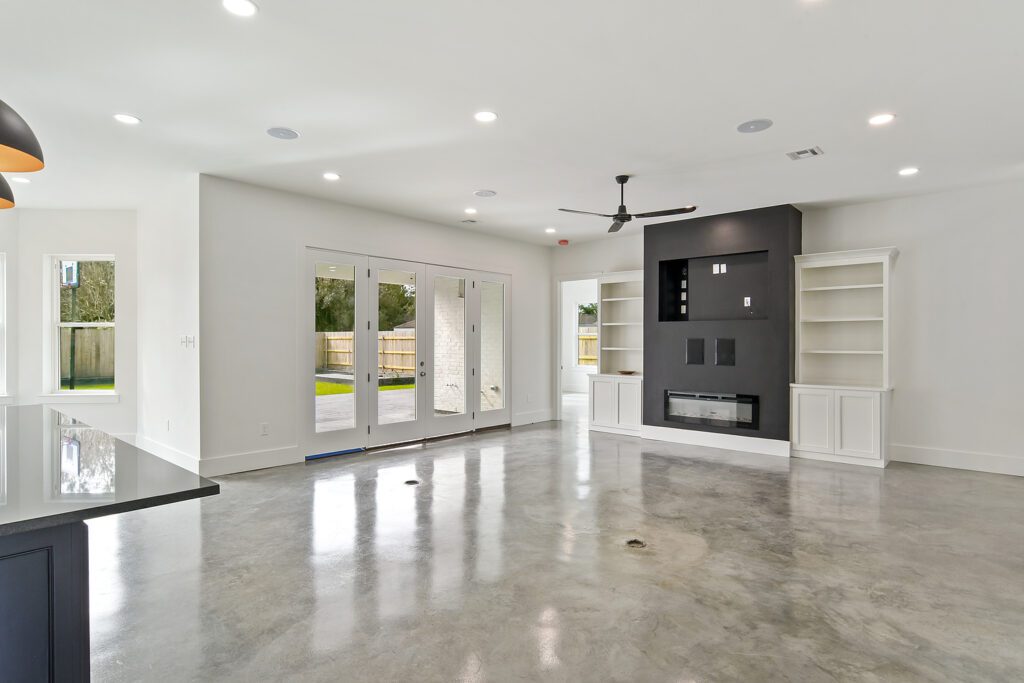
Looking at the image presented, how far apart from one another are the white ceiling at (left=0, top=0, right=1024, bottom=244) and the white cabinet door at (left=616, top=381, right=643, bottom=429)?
3052 mm

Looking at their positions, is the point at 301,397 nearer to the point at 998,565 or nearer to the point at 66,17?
the point at 66,17

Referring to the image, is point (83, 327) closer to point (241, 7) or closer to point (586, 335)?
point (241, 7)

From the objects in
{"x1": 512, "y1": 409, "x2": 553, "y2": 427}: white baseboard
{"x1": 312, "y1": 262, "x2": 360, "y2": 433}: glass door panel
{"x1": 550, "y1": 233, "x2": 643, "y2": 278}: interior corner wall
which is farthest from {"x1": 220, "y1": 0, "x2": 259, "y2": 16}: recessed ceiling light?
{"x1": 512, "y1": 409, "x2": 553, "y2": 427}: white baseboard

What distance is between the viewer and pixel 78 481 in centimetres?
160

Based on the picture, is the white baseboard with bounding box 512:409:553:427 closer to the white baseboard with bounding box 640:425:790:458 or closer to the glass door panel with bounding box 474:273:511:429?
the glass door panel with bounding box 474:273:511:429

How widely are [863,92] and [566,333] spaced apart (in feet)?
35.7

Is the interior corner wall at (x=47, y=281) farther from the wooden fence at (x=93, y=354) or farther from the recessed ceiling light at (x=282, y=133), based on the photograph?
the recessed ceiling light at (x=282, y=133)

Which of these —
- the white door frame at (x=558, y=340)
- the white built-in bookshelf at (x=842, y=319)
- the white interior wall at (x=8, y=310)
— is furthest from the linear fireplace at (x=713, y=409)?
the white interior wall at (x=8, y=310)

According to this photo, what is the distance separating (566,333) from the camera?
14.3 m

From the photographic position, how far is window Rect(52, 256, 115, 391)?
7043 millimetres

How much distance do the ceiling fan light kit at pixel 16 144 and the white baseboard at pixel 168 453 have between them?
11.4 ft

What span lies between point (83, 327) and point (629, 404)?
284 inches

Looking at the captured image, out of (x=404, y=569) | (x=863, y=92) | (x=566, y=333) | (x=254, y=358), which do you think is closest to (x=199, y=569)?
(x=404, y=569)

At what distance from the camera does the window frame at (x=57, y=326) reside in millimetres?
6949
